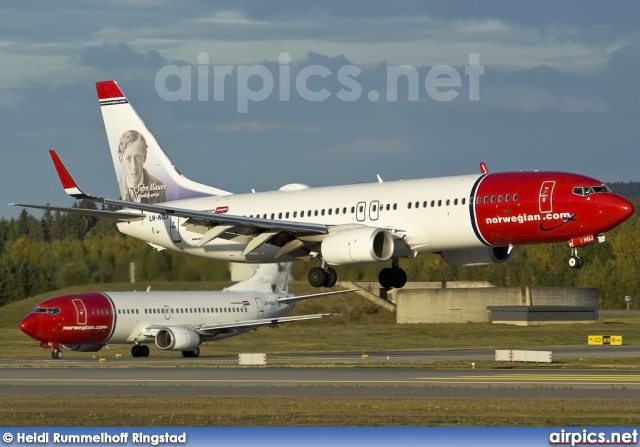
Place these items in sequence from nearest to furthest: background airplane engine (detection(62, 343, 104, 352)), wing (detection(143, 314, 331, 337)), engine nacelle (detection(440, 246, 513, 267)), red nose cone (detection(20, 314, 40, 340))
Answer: engine nacelle (detection(440, 246, 513, 267)) → red nose cone (detection(20, 314, 40, 340)) → background airplane engine (detection(62, 343, 104, 352)) → wing (detection(143, 314, 331, 337))

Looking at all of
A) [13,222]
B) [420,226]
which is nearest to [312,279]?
[420,226]

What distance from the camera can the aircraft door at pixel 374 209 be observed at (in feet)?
184

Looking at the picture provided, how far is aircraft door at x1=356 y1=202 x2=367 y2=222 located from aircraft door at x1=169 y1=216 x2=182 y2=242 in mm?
11254

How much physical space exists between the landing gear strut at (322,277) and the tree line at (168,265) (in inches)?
198

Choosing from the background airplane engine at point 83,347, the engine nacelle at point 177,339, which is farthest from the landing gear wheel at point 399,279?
the background airplane engine at point 83,347

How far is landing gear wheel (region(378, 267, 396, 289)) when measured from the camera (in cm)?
5947

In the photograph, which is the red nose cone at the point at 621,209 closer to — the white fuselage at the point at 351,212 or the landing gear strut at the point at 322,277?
the white fuselage at the point at 351,212

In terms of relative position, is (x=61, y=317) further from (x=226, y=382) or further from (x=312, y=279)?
(x=226, y=382)

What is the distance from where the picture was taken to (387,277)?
196ft

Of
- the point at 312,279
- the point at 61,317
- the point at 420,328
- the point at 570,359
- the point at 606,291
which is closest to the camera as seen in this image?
the point at 312,279

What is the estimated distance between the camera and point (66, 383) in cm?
4844

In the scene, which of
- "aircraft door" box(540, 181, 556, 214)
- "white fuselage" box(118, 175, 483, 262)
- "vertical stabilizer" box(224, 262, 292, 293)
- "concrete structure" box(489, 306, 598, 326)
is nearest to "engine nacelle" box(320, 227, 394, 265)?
"white fuselage" box(118, 175, 483, 262)

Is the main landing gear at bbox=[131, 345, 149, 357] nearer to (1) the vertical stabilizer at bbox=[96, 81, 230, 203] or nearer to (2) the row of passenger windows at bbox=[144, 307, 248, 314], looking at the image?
(2) the row of passenger windows at bbox=[144, 307, 248, 314]

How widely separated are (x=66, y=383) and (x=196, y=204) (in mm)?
17597
